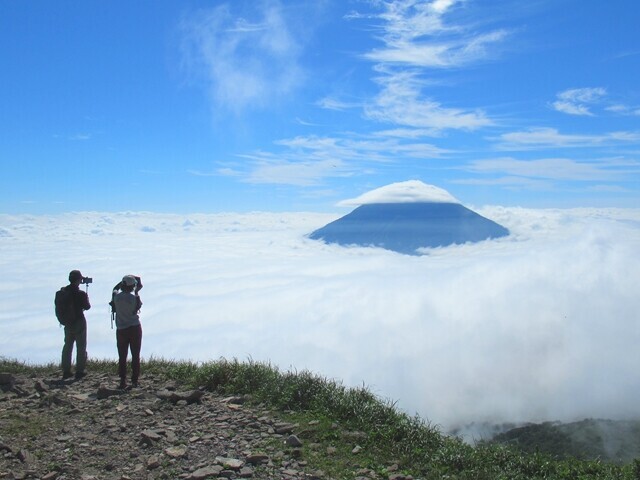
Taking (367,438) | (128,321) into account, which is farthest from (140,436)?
(367,438)

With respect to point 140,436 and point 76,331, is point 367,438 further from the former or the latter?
point 76,331

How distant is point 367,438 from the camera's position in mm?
6859

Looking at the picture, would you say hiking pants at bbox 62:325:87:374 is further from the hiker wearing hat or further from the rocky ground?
the hiker wearing hat


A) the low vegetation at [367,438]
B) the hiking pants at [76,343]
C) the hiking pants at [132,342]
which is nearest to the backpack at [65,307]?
the hiking pants at [76,343]

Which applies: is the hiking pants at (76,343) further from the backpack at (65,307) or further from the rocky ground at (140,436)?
the rocky ground at (140,436)

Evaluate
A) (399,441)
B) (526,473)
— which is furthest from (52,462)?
(526,473)

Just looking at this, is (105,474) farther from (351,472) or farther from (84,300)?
(84,300)

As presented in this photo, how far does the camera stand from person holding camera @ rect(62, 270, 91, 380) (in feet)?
33.0

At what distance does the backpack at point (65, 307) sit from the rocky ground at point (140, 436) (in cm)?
140

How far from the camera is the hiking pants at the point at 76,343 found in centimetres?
1008

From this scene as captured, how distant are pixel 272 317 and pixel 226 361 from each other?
15505 cm

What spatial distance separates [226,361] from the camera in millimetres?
9625

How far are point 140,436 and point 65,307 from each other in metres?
4.45

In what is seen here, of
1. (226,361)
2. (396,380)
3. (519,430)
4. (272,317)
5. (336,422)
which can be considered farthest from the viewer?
(272,317)
